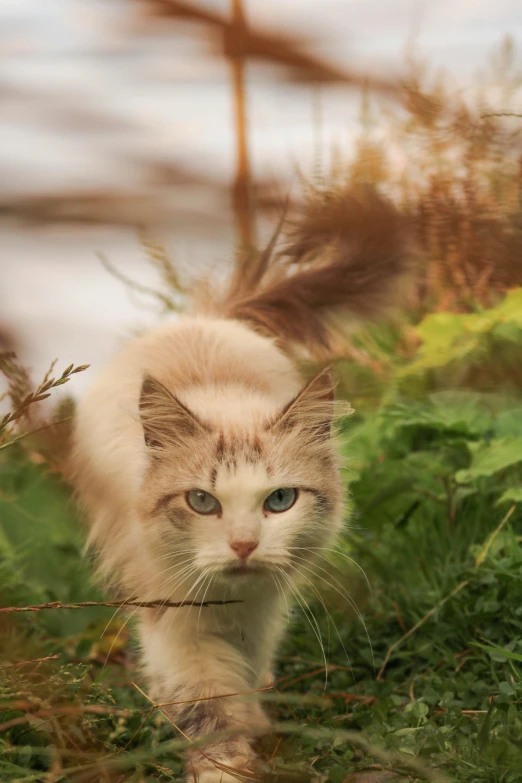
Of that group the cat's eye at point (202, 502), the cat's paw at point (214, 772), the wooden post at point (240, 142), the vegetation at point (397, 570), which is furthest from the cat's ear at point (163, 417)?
the wooden post at point (240, 142)

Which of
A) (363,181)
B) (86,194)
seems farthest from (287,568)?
(86,194)

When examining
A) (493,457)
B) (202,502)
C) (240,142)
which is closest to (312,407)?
(202,502)

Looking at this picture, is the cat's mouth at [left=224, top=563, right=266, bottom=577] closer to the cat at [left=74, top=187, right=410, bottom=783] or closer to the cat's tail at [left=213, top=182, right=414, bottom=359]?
the cat at [left=74, top=187, right=410, bottom=783]

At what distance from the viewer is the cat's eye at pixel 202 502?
1762 millimetres

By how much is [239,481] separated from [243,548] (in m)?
0.16

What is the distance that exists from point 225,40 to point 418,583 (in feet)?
7.41

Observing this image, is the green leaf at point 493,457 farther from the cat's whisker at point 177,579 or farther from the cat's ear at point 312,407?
the cat's whisker at point 177,579

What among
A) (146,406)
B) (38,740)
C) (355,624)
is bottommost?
(355,624)

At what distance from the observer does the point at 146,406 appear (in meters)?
1.87

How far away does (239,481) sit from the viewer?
1.73 meters

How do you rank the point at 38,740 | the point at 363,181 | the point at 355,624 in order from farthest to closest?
the point at 355,624, the point at 38,740, the point at 363,181

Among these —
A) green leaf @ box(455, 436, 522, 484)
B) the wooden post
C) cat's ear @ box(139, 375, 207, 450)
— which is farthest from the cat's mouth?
the wooden post

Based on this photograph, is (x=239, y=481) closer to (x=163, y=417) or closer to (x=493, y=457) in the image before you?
(x=163, y=417)

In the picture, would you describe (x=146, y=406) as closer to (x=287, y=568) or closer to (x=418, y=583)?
(x=287, y=568)
